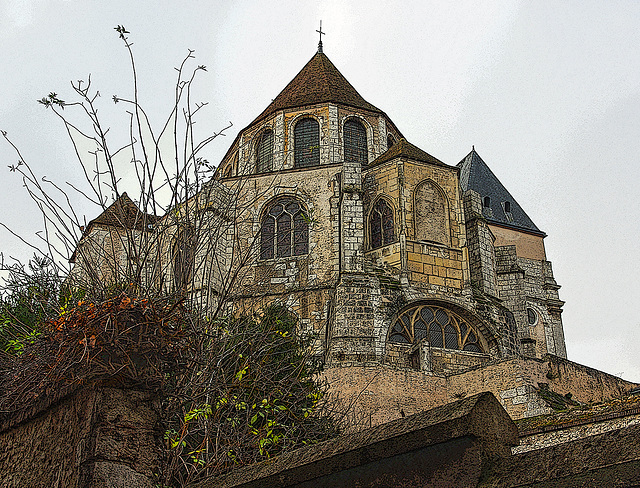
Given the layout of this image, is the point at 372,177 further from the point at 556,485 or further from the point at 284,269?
the point at 556,485

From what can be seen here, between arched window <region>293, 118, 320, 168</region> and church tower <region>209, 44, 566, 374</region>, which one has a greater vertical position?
arched window <region>293, 118, 320, 168</region>

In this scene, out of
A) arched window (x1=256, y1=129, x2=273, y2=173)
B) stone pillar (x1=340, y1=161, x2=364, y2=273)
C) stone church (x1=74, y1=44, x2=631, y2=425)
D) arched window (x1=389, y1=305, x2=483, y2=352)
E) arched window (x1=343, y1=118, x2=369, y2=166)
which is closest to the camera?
stone church (x1=74, y1=44, x2=631, y2=425)

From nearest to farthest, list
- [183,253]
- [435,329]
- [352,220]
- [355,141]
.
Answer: [183,253] → [435,329] → [352,220] → [355,141]

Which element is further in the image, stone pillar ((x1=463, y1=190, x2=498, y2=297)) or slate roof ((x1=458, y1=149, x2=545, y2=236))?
slate roof ((x1=458, y1=149, x2=545, y2=236))

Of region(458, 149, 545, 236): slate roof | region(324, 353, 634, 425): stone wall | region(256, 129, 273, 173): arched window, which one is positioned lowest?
region(324, 353, 634, 425): stone wall

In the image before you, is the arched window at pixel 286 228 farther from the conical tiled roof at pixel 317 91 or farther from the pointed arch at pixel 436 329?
the conical tiled roof at pixel 317 91

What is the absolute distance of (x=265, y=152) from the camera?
2550 centimetres

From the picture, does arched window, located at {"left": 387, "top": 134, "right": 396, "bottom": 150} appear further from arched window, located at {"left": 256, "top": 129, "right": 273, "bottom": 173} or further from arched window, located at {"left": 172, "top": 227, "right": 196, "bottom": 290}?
arched window, located at {"left": 172, "top": 227, "right": 196, "bottom": 290}

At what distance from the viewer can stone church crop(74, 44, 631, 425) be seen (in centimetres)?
1628

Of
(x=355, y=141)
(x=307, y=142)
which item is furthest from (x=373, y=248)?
(x=307, y=142)

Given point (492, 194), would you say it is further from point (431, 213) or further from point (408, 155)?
point (431, 213)

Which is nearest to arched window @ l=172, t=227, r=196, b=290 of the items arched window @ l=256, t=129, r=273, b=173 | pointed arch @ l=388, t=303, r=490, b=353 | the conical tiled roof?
pointed arch @ l=388, t=303, r=490, b=353

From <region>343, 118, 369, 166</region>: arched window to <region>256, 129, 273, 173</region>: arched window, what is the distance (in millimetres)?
2578

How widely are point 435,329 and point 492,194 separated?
17.4 m
